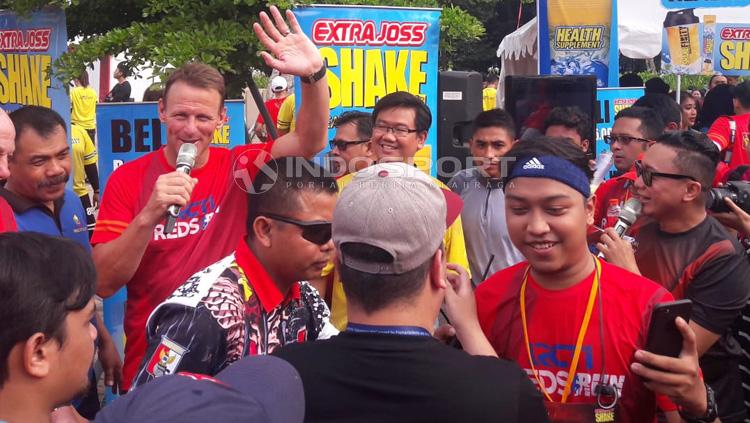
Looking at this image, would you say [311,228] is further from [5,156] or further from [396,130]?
[396,130]

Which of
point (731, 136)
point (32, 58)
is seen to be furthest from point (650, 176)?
point (731, 136)

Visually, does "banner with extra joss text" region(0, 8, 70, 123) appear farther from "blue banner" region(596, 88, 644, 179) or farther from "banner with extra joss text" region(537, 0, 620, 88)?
"banner with extra joss text" region(537, 0, 620, 88)

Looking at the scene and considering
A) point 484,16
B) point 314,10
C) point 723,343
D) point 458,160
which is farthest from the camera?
point 484,16

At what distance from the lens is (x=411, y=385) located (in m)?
1.85

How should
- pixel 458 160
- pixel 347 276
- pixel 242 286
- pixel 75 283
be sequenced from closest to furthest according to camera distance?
pixel 75 283 < pixel 347 276 < pixel 242 286 < pixel 458 160

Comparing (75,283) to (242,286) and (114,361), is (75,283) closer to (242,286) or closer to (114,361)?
(242,286)

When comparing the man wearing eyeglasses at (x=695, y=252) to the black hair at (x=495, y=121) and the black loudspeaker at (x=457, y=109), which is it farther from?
the black loudspeaker at (x=457, y=109)

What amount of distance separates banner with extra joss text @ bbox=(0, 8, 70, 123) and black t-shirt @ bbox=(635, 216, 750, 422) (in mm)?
4117

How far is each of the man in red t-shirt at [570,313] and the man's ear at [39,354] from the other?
148cm

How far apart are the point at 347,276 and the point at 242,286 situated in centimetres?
60

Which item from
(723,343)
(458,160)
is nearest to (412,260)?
(723,343)

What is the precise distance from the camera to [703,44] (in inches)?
452

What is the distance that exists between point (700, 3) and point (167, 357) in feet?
30.1

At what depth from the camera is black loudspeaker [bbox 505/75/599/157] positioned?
7.54 meters
